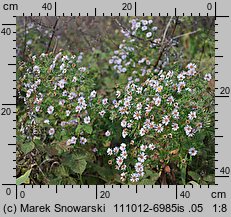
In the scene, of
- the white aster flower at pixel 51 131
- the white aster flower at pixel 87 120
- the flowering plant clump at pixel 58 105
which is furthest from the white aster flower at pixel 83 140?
the white aster flower at pixel 51 131

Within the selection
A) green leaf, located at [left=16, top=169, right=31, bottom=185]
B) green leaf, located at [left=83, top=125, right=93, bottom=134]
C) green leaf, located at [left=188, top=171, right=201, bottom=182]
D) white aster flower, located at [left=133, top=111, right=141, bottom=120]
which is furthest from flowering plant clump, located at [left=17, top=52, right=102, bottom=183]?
green leaf, located at [left=188, top=171, right=201, bottom=182]

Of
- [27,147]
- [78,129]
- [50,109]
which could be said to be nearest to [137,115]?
[78,129]

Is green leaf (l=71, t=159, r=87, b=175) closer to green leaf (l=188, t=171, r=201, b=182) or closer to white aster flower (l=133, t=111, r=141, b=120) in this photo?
white aster flower (l=133, t=111, r=141, b=120)

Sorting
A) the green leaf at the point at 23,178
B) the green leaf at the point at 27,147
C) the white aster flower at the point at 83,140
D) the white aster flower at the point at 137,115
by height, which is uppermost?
the white aster flower at the point at 137,115

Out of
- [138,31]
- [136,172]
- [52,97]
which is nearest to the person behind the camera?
[136,172]

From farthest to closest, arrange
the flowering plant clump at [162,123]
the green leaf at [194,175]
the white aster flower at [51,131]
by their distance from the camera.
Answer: the white aster flower at [51,131] < the green leaf at [194,175] < the flowering plant clump at [162,123]

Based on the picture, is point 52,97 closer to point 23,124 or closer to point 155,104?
point 23,124

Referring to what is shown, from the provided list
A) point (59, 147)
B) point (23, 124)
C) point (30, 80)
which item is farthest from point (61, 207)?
point (30, 80)

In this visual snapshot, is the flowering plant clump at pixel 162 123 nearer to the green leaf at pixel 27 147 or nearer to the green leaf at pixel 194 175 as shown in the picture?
the green leaf at pixel 194 175
